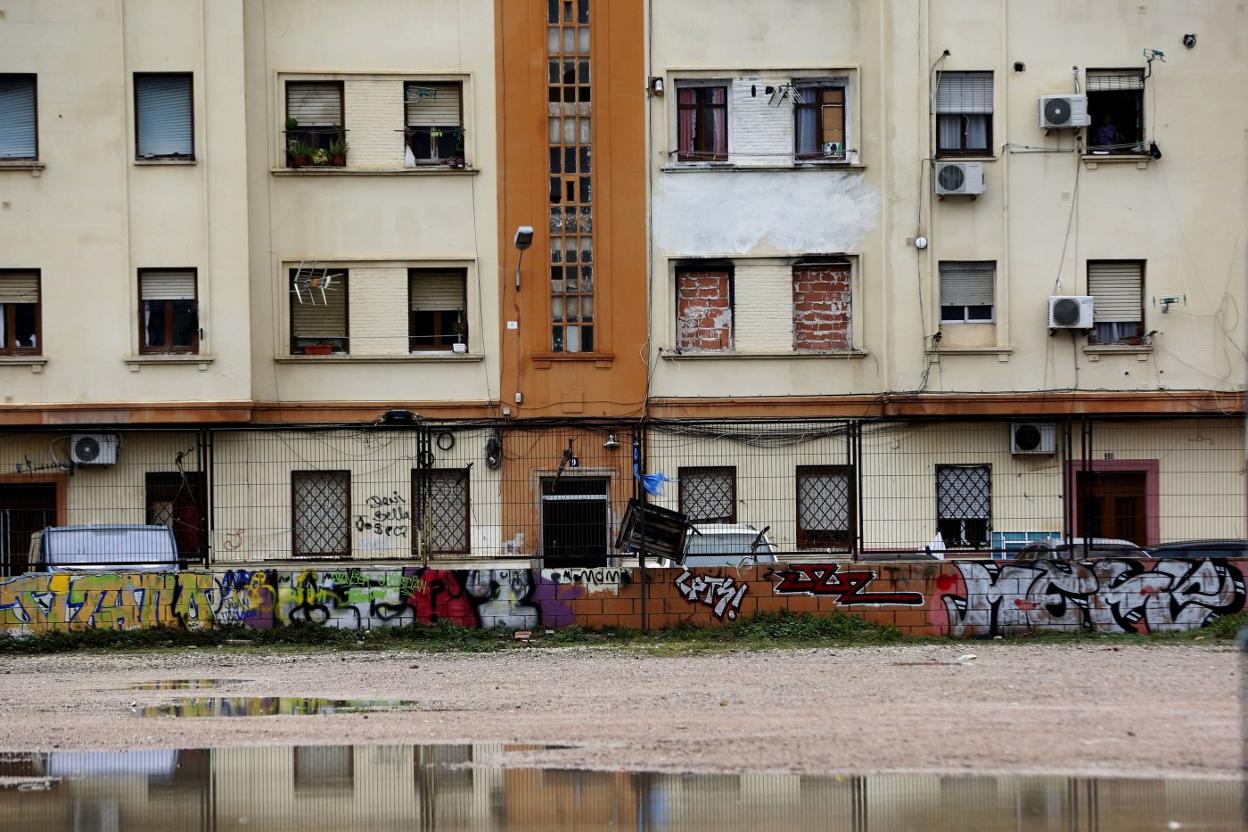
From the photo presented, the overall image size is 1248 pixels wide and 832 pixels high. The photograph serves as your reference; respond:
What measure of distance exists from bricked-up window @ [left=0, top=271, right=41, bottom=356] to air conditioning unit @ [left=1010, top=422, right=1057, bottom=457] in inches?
629

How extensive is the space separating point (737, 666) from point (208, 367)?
1341cm

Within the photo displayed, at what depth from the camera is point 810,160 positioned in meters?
27.6

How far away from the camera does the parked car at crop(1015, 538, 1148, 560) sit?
1925cm

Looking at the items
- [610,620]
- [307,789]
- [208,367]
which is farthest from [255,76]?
[307,789]

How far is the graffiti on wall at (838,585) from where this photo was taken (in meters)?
19.1

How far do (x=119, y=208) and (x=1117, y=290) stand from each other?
55.4 ft

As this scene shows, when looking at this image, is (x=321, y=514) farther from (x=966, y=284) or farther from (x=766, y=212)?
(x=966, y=284)

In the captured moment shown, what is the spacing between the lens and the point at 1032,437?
25.2 meters

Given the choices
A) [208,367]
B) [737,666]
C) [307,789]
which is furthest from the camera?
[208,367]

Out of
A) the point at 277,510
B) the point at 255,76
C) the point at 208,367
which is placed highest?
the point at 255,76

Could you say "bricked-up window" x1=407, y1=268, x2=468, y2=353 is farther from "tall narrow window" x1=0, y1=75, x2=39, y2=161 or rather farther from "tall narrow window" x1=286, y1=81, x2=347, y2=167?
"tall narrow window" x1=0, y1=75, x2=39, y2=161

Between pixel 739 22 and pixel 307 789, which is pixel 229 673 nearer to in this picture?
pixel 307 789

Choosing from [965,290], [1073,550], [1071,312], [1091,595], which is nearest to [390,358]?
[965,290]

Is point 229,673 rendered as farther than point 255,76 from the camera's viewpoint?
No
